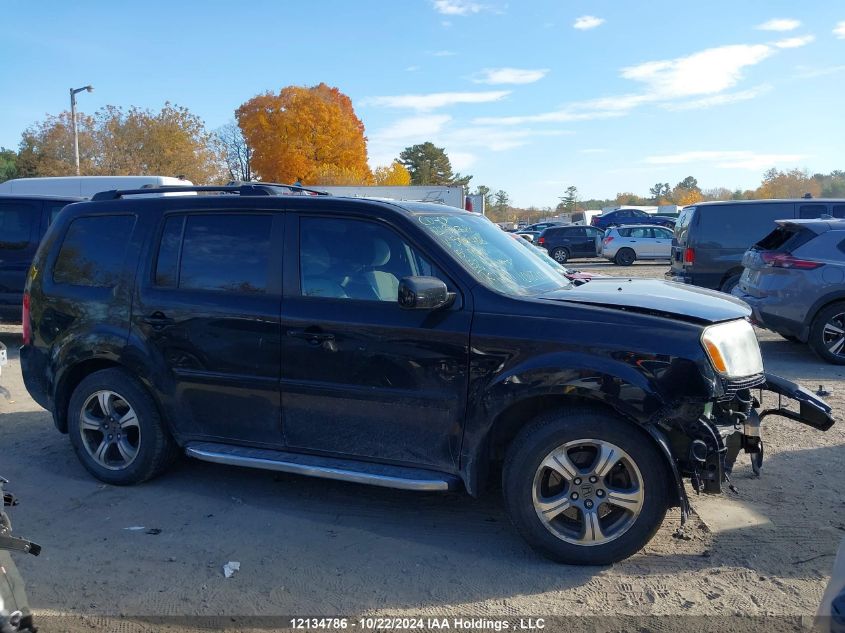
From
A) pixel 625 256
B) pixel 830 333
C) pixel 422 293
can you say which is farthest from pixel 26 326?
pixel 625 256

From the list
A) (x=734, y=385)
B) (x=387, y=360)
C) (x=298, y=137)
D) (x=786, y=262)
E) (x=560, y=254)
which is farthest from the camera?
(x=298, y=137)

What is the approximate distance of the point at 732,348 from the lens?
12.3 feet

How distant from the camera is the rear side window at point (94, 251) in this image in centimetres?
496

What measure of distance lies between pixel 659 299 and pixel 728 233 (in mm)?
9149

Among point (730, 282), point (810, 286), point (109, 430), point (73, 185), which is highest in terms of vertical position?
point (73, 185)

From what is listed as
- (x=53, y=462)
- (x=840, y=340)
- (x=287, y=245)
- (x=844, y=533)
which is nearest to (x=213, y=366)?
(x=287, y=245)

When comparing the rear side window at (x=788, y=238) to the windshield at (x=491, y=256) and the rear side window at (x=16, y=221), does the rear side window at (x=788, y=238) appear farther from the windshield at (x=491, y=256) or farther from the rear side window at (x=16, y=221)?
the rear side window at (x=16, y=221)

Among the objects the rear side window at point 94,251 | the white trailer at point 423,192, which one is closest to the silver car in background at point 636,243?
the white trailer at point 423,192

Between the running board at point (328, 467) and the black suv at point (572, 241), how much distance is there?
1099 inches

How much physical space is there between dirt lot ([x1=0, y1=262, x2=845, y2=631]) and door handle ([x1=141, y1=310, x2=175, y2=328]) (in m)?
1.16

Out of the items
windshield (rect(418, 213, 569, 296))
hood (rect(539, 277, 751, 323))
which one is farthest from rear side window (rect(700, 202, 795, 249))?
windshield (rect(418, 213, 569, 296))

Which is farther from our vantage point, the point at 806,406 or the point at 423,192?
the point at 423,192

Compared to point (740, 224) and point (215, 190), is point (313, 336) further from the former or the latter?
point (740, 224)

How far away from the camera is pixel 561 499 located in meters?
3.76
